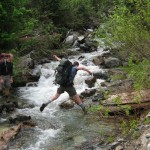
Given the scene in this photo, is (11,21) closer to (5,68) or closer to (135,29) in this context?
(5,68)

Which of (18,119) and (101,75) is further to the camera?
(101,75)

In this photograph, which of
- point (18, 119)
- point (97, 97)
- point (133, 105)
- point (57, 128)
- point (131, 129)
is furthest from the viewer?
point (97, 97)

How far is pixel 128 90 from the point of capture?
12555mm

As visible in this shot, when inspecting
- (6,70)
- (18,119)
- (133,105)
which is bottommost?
(18,119)

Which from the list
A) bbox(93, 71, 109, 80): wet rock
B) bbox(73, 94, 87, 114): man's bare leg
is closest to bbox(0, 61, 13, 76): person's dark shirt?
bbox(73, 94, 87, 114): man's bare leg

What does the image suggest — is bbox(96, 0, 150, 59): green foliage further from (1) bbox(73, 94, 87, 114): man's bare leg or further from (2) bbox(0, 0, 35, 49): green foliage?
(2) bbox(0, 0, 35, 49): green foliage

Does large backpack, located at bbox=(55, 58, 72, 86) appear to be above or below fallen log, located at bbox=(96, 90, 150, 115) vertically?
above

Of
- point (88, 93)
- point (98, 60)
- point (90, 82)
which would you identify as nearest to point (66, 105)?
point (88, 93)

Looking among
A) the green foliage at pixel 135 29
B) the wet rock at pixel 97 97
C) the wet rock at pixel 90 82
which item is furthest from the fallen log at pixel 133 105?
the wet rock at pixel 90 82

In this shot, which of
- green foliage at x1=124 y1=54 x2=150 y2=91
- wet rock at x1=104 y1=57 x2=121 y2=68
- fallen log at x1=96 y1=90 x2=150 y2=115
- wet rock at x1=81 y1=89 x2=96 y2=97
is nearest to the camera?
green foliage at x1=124 y1=54 x2=150 y2=91

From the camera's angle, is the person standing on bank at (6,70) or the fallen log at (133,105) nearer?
the fallen log at (133,105)

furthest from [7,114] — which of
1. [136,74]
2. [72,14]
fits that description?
[72,14]

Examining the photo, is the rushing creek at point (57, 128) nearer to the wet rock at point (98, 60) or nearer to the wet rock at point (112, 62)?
the wet rock at point (112, 62)

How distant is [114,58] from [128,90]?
7.07 m
